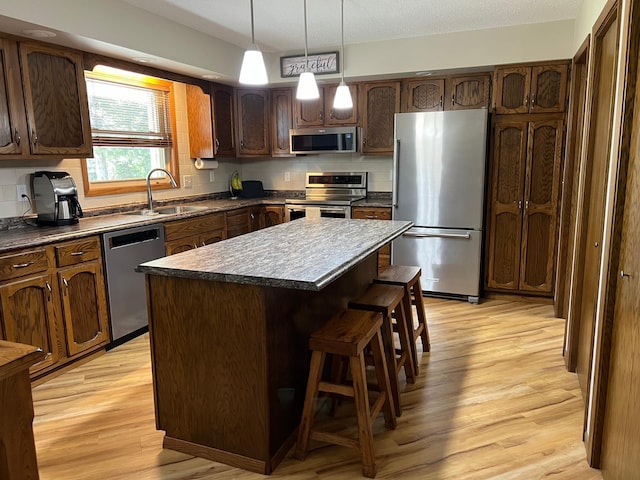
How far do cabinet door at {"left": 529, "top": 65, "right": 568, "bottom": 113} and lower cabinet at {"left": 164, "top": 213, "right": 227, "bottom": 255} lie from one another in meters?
3.01

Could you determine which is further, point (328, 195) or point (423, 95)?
point (328, 195)

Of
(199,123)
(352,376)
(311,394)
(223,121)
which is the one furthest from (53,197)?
(352,376)

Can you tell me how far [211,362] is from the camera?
199 centimetres

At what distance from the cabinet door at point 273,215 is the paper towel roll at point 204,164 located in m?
0.77

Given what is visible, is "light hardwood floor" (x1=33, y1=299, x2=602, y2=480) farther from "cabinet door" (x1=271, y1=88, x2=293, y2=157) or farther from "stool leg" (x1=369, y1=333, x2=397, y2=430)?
"cabinet door" (x1=271, y1=88, x2=293, y2=157)

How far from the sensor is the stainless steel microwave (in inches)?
188

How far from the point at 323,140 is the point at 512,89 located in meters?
1.90

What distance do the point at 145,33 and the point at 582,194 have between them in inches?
127

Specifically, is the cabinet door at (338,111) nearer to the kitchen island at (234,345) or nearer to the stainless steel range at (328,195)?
the stainless steel range at (328,195)

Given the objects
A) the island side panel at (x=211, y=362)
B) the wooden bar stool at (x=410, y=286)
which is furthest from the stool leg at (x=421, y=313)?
the island side panel at (x=211, y=362)

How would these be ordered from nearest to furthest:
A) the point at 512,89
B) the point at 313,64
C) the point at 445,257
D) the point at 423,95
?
the point at 512,89 → the point at 445,257 → the point at 423,95 → the point at 313,64

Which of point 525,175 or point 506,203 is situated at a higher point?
point 525,175

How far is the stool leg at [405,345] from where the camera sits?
2686 mm

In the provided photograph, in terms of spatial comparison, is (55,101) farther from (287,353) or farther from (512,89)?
(512,89)
